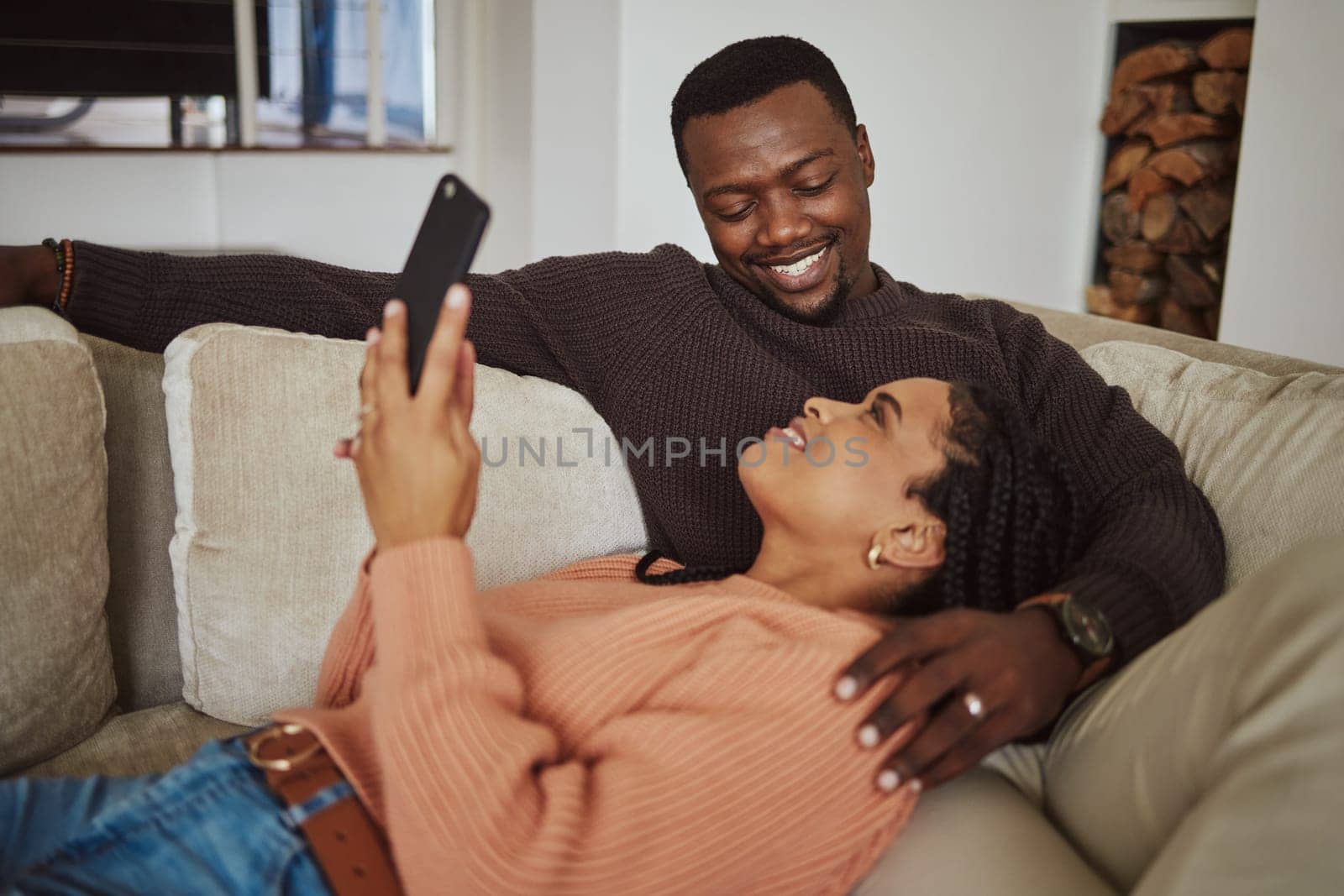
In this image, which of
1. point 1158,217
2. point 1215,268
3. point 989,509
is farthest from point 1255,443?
point 1158,217

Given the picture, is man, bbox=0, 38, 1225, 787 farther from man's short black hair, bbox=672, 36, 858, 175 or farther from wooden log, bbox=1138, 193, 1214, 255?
wooden log, bbox=1138, 193, 1214, 255

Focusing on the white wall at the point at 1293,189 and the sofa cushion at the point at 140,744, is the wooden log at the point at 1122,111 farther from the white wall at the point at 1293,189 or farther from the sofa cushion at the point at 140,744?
the sofa cushion at the point at 140,744

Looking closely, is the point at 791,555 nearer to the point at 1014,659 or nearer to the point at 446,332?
the point at 1014,659

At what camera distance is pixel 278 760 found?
3.23 ft

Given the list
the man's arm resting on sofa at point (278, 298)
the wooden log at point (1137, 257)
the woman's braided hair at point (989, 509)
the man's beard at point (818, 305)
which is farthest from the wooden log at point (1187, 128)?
the woman's braided hair at point (989, 509)

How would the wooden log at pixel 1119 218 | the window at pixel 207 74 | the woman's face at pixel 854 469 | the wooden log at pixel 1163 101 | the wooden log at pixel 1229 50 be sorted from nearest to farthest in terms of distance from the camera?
1. the woman's face at pixel 854 469
2. the wooden log at pixel 1229 50
3. the wooden log at pixel 1163 101
4. the wooden log at pixel 1119 218
5. the window at pixel 207 74

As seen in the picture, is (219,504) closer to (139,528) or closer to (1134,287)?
(139,528)

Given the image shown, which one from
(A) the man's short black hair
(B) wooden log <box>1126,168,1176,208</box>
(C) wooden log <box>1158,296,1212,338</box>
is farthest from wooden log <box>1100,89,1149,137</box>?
(A) the man's short black hair

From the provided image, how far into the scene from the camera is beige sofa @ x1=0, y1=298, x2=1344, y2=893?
1275 millimetres

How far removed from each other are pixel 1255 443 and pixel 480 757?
3.16 feet

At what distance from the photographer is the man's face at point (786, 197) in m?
1.67

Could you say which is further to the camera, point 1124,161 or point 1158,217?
point 1124,161

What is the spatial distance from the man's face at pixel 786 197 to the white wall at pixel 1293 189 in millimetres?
1601

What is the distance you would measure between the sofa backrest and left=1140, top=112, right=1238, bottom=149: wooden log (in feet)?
5.89
